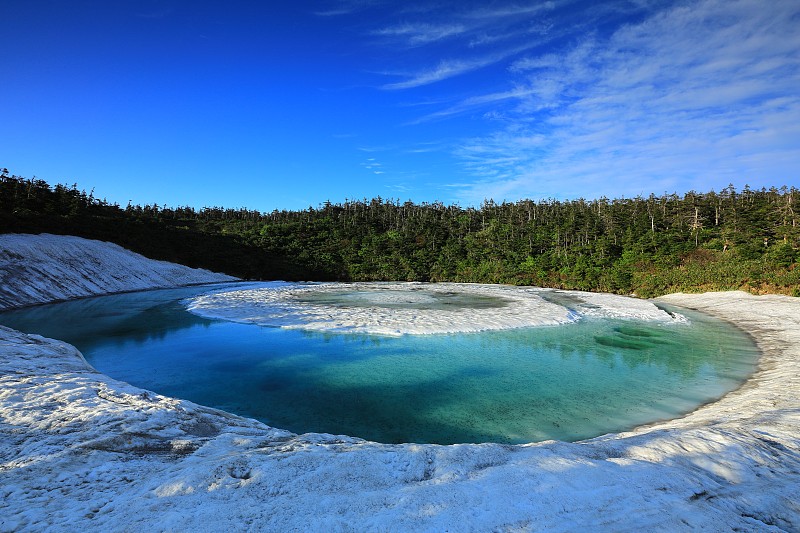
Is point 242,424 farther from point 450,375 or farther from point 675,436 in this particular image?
point 675,436

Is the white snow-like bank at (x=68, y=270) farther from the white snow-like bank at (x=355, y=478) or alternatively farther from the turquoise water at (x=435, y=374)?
the white snow-like bank at (x=355, y=478)

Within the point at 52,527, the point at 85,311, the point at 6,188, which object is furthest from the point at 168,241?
the point at 52,527

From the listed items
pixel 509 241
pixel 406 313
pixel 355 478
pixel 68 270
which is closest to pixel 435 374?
pixel 355 478

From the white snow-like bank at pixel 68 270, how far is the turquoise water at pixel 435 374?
11190 millimetres

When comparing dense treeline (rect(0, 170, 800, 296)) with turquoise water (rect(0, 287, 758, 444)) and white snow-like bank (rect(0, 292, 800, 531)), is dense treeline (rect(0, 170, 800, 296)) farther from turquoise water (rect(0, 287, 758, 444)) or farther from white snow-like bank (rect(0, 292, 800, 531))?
white snow-like bank (rect(0, 292, 800, 531))

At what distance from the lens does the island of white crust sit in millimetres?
4344

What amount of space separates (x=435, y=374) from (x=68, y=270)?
43.3m

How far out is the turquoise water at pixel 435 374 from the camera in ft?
33.0

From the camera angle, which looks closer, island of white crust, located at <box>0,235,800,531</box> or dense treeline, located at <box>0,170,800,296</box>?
island of white crust, located at <box>0,235,800,531</box>

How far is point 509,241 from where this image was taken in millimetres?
70000

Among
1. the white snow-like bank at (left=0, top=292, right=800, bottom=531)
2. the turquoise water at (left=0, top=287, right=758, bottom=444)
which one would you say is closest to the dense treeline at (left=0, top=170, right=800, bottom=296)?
the turquoise water at (left=0, top=287, right=758, bottom=444)

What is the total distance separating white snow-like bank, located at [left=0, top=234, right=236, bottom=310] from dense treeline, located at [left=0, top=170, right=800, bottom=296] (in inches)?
Result: 215

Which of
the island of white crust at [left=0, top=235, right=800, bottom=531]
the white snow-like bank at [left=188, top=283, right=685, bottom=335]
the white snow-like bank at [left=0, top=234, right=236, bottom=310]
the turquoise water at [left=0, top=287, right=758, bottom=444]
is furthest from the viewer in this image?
the white snow-like bank at [left=0, top=234, right=236, bottom=310]

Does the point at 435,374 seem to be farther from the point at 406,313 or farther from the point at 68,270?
the point at 68,270
